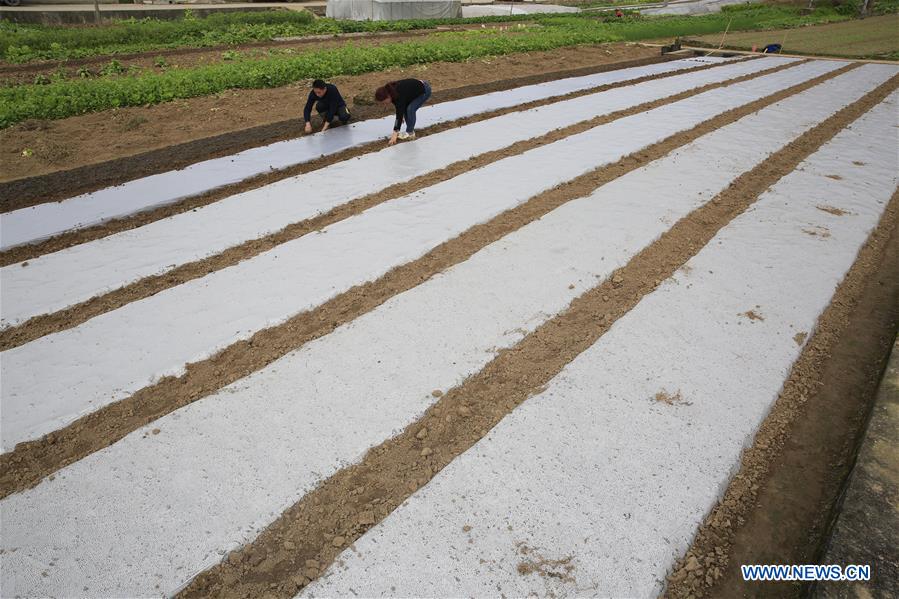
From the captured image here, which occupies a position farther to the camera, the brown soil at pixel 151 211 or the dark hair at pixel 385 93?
the dark hair at pixel 385 93

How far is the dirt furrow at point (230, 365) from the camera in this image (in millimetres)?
2812

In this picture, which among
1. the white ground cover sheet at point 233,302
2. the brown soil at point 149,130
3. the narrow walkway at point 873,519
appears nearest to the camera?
the narrow walkway at point 873,519

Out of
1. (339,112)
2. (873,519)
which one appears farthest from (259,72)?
(873,519)

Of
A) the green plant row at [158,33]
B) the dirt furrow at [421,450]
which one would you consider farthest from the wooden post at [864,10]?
the dirt furrow at [421,450]

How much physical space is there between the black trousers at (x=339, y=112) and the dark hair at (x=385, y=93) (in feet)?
4.61

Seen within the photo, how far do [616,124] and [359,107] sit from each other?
435 cm

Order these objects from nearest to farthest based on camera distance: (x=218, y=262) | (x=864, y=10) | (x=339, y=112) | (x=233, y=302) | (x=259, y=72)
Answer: (x=233, y=302)
(x=218, y=262)
(x=339, y=112)
(x=259, y=72)
(x=864, y=10)

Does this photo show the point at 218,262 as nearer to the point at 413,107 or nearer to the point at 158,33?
the point at 413,107

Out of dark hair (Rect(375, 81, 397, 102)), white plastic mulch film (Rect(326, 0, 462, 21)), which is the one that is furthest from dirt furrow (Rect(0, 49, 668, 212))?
white plastic mulch film (Rect(326, 0, 462, 21))

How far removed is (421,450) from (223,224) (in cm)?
344

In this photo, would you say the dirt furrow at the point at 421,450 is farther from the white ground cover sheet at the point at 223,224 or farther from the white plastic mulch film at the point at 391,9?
the white plastic mulch film at the point at 391,9

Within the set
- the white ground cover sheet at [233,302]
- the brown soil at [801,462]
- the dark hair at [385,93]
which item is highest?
the dark hair at [385,93]

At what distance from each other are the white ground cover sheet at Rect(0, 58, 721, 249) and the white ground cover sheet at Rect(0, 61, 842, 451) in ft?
6.14

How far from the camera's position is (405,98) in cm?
687
